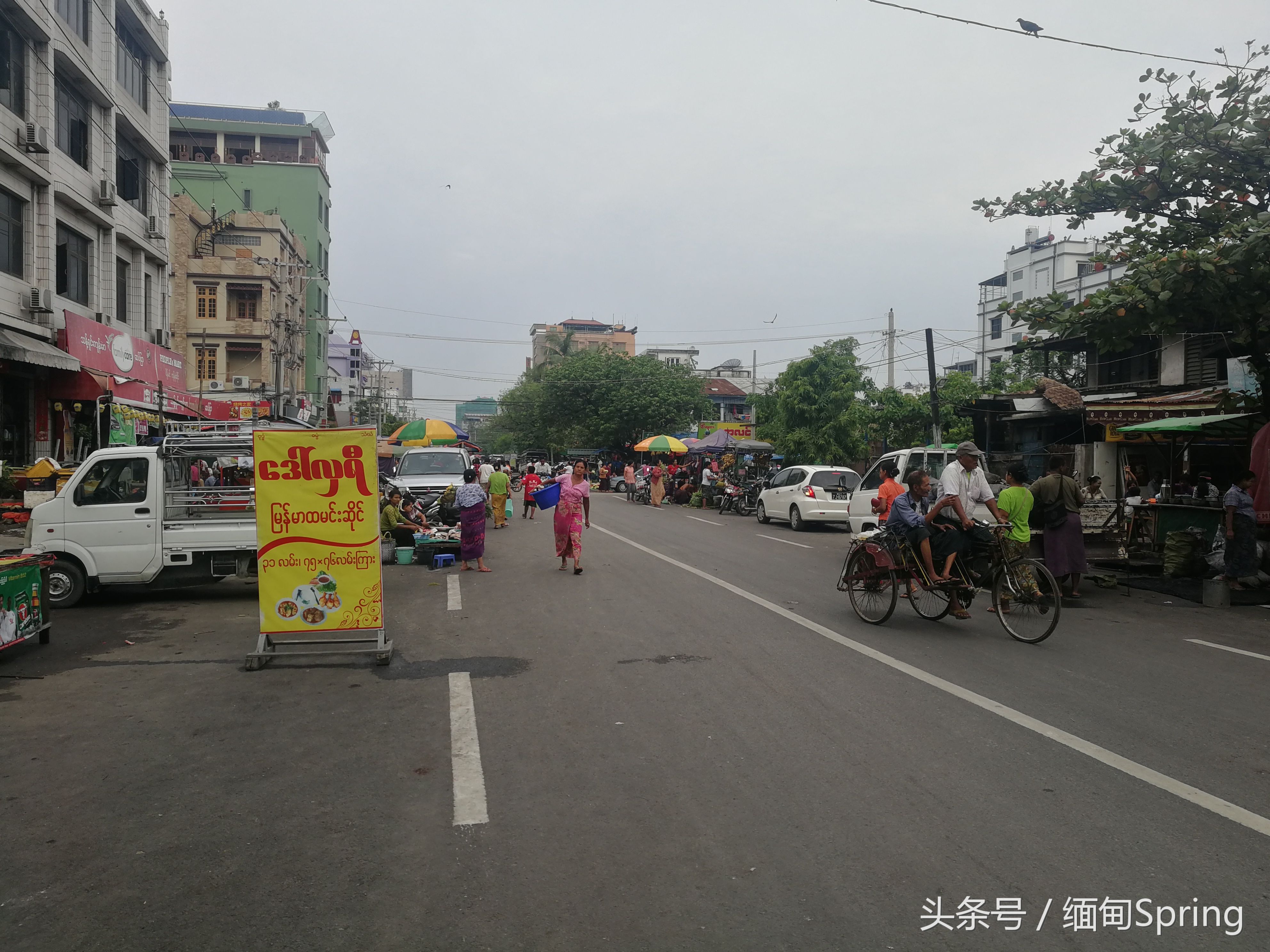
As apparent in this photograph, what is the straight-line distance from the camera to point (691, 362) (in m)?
64.2

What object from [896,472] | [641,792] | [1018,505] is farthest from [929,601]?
[896,472]

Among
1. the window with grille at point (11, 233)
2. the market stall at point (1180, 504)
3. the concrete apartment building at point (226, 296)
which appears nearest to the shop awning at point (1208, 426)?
the market stall at point (1180, 504)

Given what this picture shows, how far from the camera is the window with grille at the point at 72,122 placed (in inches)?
896

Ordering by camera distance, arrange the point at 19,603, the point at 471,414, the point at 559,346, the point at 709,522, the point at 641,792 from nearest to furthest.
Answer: the point at 641,792, the point at 19,603, the point at 709,522, the point at 559,346, the point at 471,414

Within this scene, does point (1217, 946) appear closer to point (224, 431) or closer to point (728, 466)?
point (224, 431)

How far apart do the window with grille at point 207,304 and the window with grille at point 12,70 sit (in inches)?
1014

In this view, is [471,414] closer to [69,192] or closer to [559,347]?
[559,347]

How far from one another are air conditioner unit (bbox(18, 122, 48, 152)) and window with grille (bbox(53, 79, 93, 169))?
1960 millimetres

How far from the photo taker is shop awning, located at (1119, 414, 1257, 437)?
14070 millimetres

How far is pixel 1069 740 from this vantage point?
543 cm

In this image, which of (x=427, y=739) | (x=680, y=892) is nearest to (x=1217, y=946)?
(x=680, y=892)

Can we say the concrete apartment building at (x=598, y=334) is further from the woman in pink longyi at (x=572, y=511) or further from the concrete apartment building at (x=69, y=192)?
the woman in pink longyi at (x=572, y=511)

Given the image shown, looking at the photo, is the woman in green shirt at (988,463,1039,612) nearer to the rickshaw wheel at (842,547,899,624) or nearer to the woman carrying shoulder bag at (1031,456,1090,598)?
the woman carrying shoulder bag at (1031,456,1090,598)

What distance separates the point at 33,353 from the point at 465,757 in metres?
17.9
